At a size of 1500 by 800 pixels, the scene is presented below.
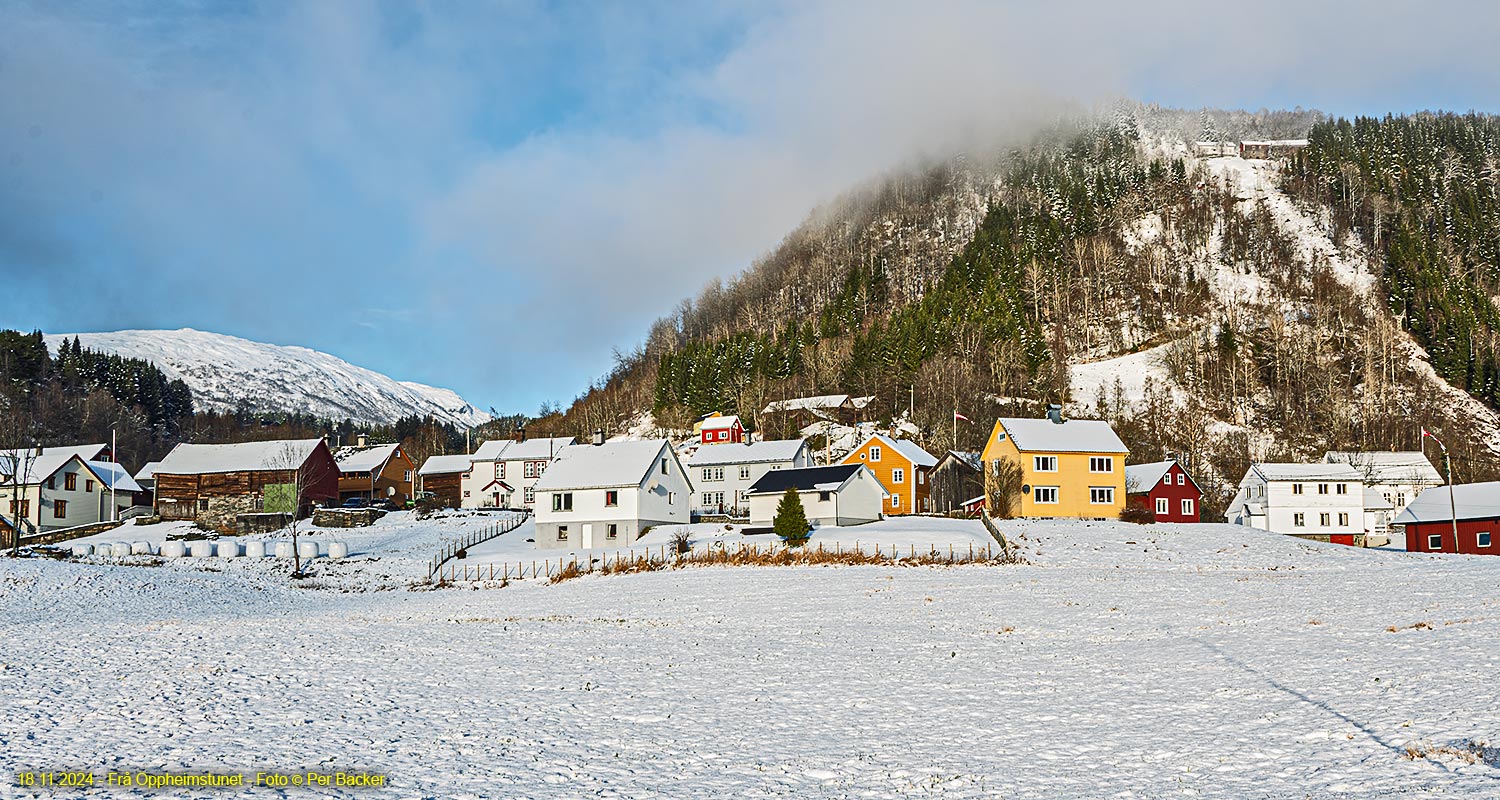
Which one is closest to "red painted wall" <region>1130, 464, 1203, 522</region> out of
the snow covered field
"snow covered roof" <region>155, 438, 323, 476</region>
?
the snow covered field

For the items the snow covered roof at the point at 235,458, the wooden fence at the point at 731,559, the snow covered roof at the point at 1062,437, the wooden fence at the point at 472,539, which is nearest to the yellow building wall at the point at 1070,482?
the snow covered roof at the point at 1062,437

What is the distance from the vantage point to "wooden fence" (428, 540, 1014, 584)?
52.8 metres

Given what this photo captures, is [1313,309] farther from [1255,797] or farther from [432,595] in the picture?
[1255,797]

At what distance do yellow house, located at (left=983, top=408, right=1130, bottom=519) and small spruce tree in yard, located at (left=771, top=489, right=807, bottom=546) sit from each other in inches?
945

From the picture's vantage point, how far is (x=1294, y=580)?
41.8m

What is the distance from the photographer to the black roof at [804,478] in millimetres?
74125

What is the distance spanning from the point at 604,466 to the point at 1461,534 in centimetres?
6096

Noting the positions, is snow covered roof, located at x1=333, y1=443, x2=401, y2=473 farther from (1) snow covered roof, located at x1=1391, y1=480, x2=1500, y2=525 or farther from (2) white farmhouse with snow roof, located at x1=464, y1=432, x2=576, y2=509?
(1) snow covered roof, located at x1=1391, y1=480, x2=1500, y2=525

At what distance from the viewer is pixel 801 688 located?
21.7 meters

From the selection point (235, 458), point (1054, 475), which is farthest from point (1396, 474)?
point (235, 458)

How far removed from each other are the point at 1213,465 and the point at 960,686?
113 metres

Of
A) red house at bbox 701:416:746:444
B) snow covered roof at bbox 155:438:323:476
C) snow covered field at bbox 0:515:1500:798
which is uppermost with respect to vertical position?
red house at bbox 701:416:746:444

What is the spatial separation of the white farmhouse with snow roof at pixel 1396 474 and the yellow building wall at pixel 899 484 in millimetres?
49412

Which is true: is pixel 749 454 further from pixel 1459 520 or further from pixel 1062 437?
pixel 1459 520
